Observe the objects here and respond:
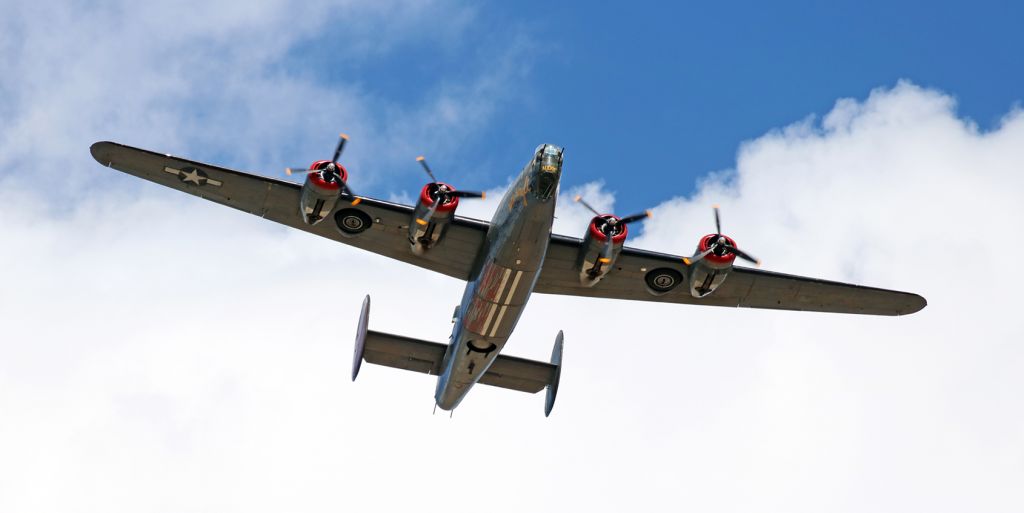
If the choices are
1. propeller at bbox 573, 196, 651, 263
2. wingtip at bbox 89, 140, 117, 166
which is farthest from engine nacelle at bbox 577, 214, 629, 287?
wingtip at bbox 89, 140, 117, 166

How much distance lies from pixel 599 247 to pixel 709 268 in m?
3.09

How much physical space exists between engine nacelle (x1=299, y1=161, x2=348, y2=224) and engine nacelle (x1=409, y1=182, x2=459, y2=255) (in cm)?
205

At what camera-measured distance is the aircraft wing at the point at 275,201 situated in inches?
1141

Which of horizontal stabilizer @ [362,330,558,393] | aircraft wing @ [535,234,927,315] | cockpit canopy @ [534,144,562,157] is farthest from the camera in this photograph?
horizontal stabilizer @ [362,330,558,393]

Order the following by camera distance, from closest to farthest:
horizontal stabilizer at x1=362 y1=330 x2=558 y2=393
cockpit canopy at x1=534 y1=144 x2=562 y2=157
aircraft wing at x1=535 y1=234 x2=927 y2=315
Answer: cockpit canopy at x1=534 y1=144 x2=562 y2=157, aircraft wing at x1=535 y1=234 x2=927 y2=315, horizontal stabilizer at x1=362 y1=330 x2=558 y2=393

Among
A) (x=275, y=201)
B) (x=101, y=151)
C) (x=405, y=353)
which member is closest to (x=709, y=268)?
(x=405, y=353)

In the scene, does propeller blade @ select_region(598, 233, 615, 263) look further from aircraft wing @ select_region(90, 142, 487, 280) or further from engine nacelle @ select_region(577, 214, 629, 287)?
aircraft wing @ select_region(90, 142, 487, 280)

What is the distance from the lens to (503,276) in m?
27.6

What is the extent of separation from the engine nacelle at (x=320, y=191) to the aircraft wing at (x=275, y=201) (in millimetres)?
1306

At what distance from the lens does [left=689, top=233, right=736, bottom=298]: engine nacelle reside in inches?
1155

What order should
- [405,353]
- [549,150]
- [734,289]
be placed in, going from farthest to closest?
[405,353]
[734,289]
[549,150]

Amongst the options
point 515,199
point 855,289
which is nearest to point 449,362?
point 515,199

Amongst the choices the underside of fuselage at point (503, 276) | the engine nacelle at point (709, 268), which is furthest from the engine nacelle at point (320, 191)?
the engine nacelle at point (709, 268)

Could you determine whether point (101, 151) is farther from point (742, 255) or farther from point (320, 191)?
point (742, 255)
